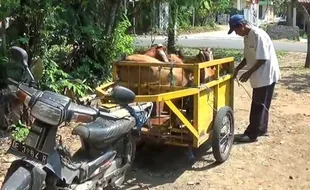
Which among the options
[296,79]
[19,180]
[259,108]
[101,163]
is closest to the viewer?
[19,180]

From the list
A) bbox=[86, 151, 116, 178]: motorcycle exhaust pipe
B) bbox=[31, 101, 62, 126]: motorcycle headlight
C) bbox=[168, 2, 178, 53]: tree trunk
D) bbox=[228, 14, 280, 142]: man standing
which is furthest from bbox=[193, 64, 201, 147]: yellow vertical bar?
bbox=[168, 2, 178, 53]: tree trunk

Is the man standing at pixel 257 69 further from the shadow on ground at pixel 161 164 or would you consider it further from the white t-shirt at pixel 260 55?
the shadow on ground at pixel 161 164

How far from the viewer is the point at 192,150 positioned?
648cm

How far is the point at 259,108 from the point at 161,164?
1.69 meters

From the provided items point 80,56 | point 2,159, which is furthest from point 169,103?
point 80,56

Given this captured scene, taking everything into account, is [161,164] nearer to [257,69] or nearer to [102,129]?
[257,69]

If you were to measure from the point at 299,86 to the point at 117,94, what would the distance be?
7.58 metres

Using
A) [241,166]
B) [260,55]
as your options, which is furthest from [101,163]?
[260,55]

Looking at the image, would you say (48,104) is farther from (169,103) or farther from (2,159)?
(2,159)

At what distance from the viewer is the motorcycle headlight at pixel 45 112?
373 centimetres

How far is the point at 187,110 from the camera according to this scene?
5648 mm

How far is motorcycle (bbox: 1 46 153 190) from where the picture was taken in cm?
376

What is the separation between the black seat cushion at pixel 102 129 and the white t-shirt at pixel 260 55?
2.50 m

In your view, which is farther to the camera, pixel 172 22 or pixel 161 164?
pixel 172 22
